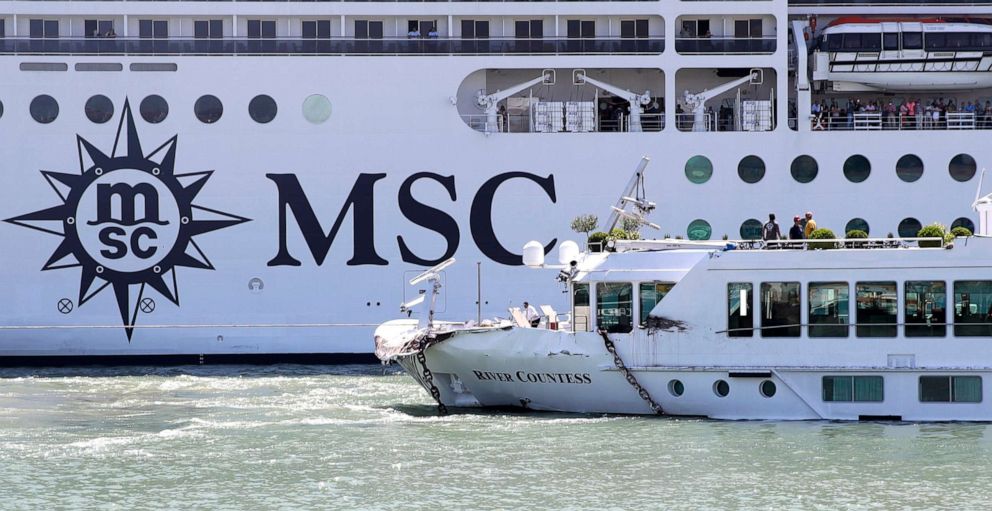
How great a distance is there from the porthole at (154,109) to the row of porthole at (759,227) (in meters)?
8.84

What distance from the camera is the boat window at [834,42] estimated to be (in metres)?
26.6

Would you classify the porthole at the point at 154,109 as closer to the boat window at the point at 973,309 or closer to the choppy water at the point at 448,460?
the choppy water at the point at 448,460

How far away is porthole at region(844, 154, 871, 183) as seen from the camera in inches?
1049

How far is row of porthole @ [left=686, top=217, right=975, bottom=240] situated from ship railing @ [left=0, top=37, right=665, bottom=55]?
3047 mm

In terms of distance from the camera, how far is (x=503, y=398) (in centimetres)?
1959

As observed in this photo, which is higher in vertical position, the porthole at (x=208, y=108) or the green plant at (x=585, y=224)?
the porthole at (x=208, y=108)

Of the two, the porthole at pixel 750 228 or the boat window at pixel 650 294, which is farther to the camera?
the porthole at pixel 750 228

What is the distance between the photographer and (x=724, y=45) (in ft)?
88.5

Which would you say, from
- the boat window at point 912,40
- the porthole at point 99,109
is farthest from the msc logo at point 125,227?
the boat window at point 912,40

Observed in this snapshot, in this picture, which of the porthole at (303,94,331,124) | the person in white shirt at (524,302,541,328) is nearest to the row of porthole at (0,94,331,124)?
the porthole at (303,94,331,124)

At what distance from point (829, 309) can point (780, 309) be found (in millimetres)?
556

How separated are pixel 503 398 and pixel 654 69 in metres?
9.90

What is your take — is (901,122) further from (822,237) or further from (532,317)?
(532,317)

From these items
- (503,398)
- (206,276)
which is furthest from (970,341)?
(206,276)
